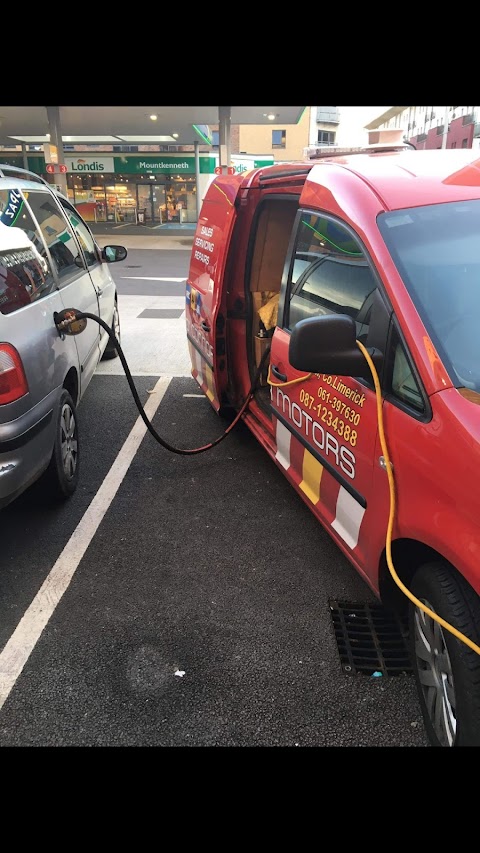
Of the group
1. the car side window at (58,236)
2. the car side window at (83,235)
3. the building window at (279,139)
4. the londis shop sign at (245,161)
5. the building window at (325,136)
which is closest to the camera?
the car side window at (58,236)

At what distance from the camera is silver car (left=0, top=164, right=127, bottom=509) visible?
2914 mm

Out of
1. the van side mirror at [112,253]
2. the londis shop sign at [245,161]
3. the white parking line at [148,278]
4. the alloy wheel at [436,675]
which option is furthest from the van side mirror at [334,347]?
the londis shop sign at [245,161]

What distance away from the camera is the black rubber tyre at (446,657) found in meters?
1.78

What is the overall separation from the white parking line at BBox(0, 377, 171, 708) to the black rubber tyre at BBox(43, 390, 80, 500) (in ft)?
0.66

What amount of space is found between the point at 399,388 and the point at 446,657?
910 millimetres

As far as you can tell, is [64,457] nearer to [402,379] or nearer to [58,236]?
[58,236]

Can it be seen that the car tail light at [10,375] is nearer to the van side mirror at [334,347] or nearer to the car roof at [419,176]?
the van side mirror at [334,347]

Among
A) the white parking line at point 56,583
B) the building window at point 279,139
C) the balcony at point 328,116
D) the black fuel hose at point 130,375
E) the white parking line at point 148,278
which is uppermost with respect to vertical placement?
the balcony at point 328,116

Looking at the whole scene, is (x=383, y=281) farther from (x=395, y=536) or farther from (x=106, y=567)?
(x=106, y=567)

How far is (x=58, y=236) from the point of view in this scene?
448 centimetres

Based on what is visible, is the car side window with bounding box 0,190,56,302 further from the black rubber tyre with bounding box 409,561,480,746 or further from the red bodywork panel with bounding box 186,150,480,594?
the black rubber tyre with bounding box 409,561,480,746

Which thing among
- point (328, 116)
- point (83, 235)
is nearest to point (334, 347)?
point (83, 235)

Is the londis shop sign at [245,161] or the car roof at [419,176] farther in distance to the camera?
the londis shop sign at [245,161]

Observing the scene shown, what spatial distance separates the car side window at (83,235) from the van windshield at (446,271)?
11.5 ft
